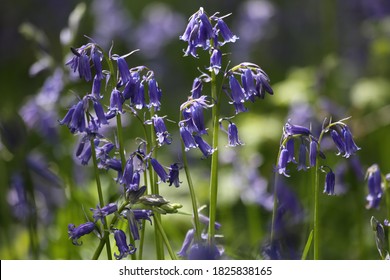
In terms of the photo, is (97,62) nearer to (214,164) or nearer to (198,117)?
(198,117)

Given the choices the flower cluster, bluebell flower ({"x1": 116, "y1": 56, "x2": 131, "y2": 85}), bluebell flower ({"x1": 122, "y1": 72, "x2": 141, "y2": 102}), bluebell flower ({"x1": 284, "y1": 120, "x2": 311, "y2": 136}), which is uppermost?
bluebell flower ({"x1": 116, "y1": 56, "x2": 131, "y2": 85})

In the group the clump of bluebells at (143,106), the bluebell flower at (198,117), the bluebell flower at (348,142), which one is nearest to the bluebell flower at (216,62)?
the clump of bluebells at (143,106)

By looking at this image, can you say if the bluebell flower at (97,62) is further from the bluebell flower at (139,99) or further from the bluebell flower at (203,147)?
the bluebell flower at (203,147)

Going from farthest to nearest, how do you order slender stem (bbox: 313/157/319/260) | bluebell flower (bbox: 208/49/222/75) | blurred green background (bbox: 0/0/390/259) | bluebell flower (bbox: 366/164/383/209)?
blurred green background (bbox: 0/0/390/259) → bluebell flower (bbox: 366/164/383/209) → slender stem (bbox: 313/157/319/260) → bluebell flower (bbox: 208/49/222/75)

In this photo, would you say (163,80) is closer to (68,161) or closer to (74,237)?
(68,161)

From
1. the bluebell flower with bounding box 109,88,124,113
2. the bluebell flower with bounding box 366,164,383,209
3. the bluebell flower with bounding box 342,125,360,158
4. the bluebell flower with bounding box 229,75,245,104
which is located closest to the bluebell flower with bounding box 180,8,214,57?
the bluebell flower with bounding box 229,75,245,104

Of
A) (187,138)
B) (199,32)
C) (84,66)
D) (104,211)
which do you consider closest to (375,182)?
(187,138)

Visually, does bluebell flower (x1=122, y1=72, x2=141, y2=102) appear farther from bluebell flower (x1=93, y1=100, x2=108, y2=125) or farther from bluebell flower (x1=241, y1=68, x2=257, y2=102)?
bluebell flower (x1=241, y1=68, x2=257, y2=102)
